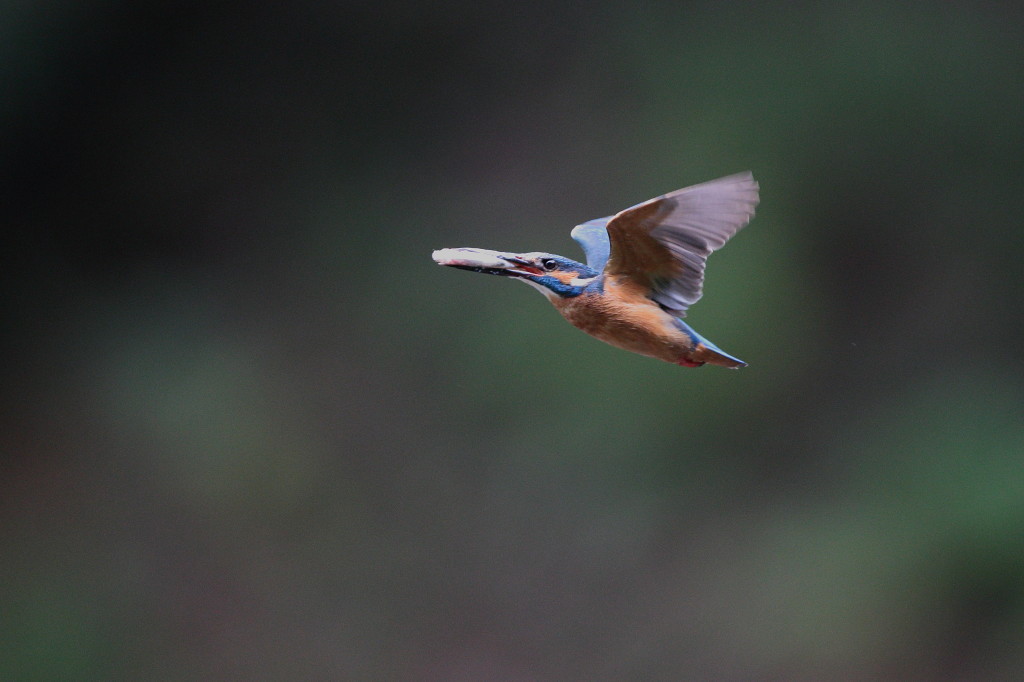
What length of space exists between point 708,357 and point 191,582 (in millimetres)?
2158

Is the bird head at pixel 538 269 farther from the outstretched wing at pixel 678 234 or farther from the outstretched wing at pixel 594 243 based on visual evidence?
the outstretched wing at pixel 594 243

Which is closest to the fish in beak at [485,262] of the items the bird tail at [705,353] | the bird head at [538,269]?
the bird head at [538,269]

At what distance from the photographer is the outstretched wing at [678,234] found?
904 mm

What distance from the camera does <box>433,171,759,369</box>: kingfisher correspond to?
90 cm

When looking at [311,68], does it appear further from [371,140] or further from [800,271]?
[800,271]

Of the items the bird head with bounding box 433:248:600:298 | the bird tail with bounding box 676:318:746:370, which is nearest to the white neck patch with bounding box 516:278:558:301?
the bird head with bounding box 433:248:600:298

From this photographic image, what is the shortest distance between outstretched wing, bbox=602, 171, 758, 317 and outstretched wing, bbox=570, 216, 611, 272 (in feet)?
0.43

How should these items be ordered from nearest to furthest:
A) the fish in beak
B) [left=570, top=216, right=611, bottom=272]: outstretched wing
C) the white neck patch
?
the fish in beak
the white neck patch
[left=570, top=216, right=611, bottom=272]: outstretched wing

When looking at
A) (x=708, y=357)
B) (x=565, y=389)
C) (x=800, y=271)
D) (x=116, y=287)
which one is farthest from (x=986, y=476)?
(x=116, y=287)

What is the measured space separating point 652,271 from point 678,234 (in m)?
0.05

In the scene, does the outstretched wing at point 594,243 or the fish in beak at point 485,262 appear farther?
the outstretched wing at point 594,243

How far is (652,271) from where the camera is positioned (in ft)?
3.26

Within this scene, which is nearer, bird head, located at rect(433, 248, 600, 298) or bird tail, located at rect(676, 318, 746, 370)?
bird head, located at rect(433, 248, 600, 298)

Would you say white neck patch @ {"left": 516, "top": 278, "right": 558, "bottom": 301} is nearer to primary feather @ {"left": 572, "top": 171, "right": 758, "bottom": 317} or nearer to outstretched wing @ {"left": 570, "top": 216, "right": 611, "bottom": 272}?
primary feather @ {"left": 572, "top": 171, "right": 758, "bottom": 317}
